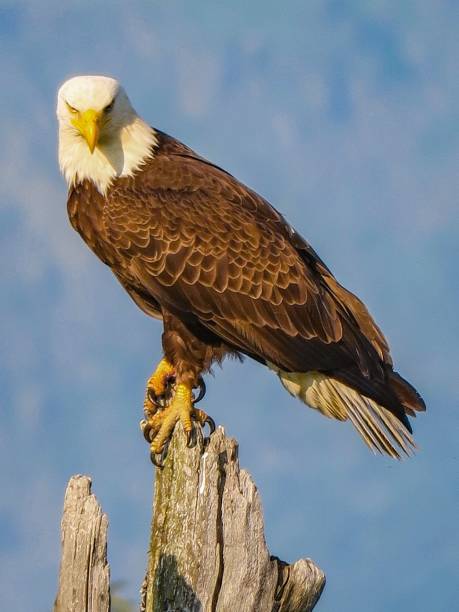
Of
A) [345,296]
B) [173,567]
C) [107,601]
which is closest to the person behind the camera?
[107,601]

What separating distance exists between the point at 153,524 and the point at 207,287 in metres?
2.22

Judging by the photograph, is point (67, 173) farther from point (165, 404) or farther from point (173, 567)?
point (173, 567)

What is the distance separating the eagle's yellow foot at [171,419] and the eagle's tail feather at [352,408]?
948 mm

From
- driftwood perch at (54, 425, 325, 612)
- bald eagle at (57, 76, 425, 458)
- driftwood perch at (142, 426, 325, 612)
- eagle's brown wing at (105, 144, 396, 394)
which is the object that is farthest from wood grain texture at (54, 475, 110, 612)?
eagle's brown wing at (105, 144, 396, 394)

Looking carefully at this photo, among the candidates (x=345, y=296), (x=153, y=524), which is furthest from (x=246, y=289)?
(x=153, y=524)

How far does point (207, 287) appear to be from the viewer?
802 centimetres

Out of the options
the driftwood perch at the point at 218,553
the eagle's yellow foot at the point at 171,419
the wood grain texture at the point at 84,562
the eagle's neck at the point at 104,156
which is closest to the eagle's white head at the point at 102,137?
the eagle's neck at the point at 104,156

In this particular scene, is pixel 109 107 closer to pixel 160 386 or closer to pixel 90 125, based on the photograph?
pixel 90 125

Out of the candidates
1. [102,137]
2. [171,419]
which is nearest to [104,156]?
[102,137]

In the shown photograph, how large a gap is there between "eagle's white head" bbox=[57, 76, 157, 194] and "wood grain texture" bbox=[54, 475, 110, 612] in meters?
3.15

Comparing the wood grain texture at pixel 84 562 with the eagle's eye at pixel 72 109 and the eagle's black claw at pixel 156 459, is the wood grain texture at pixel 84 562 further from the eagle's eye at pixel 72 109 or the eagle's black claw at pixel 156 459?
the eagle's eye at pixel 72 109

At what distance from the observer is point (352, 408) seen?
8109 millimetres

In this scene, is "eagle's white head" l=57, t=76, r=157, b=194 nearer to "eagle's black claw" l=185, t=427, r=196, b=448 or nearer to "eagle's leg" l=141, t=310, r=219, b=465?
"eagle's leg" l=141, t=310, r=219, b=465

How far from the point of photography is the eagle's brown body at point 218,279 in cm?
796
